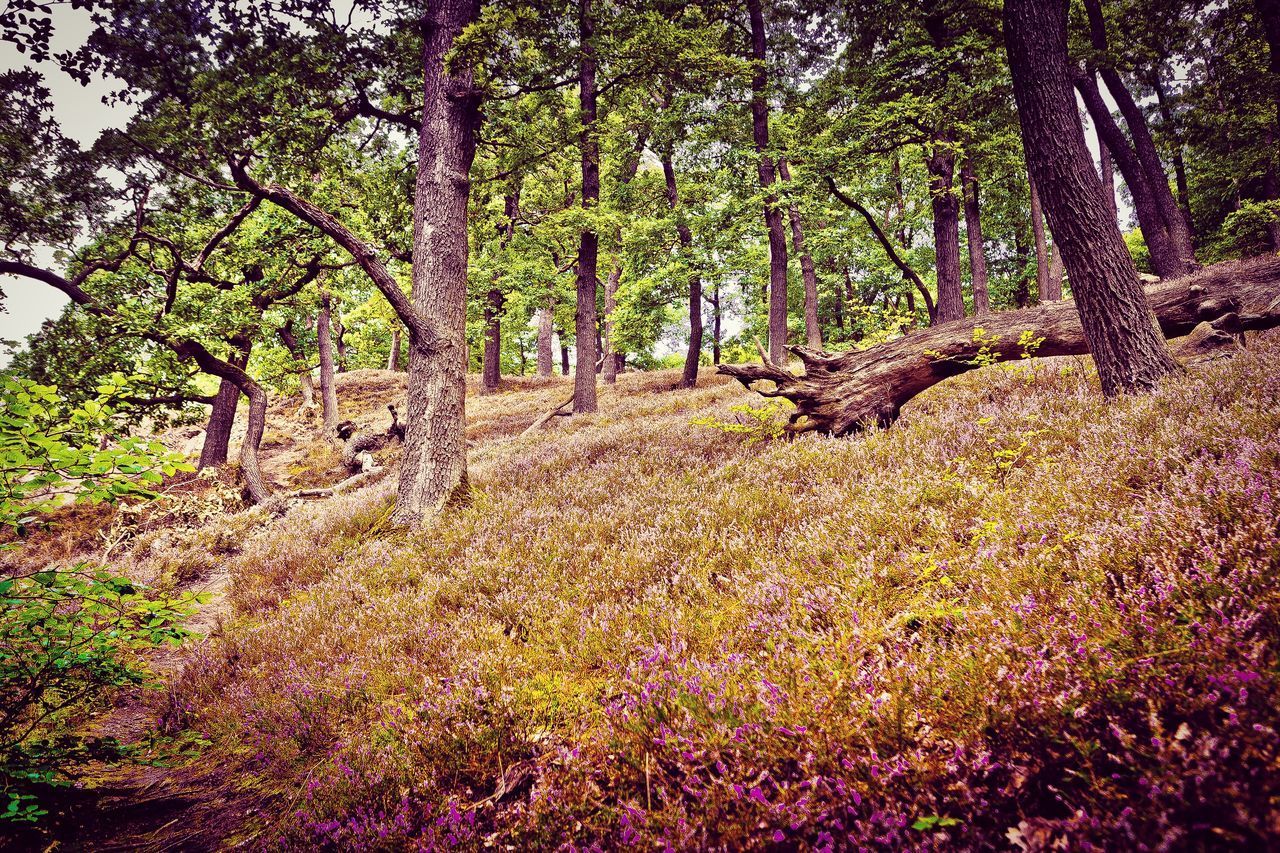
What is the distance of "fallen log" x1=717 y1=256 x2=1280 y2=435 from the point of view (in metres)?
6.20

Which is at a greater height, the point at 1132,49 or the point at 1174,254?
the point at 1132,49

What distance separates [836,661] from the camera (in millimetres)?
2299

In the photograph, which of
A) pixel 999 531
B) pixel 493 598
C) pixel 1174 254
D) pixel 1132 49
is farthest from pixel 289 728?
pixel 1132 49

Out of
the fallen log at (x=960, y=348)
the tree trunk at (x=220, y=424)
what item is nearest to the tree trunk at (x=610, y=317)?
the tree trunk at (x=220, y=424)

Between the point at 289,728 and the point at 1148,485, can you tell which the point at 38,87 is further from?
the point at 1148,485

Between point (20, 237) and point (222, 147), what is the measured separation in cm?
559

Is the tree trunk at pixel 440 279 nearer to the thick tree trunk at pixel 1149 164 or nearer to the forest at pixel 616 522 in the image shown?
the forest at pixel 616 522

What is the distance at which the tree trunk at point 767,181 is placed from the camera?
14.2m

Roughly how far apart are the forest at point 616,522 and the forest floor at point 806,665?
0.08 feet

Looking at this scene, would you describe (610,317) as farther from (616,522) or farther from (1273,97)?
(1273,97)

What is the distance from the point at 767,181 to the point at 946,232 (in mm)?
5405

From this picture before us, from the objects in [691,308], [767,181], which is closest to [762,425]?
[767,181]

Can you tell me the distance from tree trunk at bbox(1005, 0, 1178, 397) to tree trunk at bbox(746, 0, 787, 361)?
8.86 m

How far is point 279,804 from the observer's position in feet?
9.34
